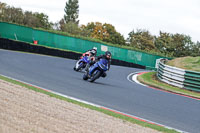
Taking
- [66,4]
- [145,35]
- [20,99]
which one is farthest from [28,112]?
[66,4]

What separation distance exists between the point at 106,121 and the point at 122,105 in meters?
2.64

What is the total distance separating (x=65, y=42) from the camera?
122 ft

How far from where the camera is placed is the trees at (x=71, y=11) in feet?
450

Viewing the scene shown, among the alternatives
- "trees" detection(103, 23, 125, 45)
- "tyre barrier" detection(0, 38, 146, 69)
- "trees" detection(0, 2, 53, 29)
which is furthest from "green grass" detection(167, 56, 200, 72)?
"trees" detection(103, 23, 125, 45)

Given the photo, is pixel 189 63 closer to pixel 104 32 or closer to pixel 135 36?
pixel 135 36

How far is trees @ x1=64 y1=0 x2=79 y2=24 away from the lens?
450ft

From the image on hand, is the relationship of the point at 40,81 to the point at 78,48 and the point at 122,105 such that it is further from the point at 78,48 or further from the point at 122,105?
the point at 78,48

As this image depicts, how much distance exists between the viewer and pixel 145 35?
94.4 m

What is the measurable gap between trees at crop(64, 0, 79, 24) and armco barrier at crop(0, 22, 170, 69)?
328ft

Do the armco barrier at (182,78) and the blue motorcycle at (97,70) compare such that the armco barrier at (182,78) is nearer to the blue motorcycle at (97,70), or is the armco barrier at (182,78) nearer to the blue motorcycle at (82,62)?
the blue motorcycle at (82,62)

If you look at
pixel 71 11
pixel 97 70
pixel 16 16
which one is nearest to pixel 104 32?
pixel 71 11

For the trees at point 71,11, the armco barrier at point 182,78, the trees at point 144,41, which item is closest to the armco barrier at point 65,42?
the armco barrier at point 182,78

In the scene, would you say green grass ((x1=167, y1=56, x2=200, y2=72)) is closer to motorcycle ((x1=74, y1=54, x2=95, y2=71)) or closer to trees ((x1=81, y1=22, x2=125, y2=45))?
motorcycle ((x1=74, y1=54, x2=95, y2=71))

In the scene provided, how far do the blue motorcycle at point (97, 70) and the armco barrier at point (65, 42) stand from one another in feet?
69.4
